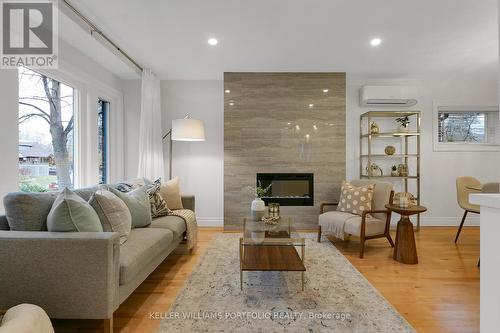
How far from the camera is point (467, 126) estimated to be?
4.63 m

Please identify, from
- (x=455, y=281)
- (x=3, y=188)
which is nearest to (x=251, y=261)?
(x=455, y=281)

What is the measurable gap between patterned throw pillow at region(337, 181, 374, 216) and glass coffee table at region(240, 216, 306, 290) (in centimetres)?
110

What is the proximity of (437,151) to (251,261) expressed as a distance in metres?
4.13

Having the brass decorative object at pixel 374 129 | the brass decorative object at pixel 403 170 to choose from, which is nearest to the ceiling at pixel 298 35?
the brass decorative object at pixel 374 129

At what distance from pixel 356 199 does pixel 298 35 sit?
7.09 feet

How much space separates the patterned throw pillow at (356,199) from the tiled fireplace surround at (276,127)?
0.70 meters

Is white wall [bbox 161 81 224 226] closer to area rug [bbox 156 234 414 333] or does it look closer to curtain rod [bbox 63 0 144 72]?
curtain rod [bbox 63 0 144 72]

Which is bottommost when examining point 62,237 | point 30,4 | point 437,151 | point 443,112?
point 62,237

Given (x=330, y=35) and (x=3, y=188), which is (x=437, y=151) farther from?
(x=3, y=188)

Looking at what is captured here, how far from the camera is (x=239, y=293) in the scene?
7.22 feet

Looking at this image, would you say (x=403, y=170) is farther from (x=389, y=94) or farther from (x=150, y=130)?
(x=150, y=130)

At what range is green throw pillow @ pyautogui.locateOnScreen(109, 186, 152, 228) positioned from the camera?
2574mm

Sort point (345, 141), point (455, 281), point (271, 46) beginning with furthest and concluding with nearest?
point (345, 141)
point (271, 46)
point (455, 281)

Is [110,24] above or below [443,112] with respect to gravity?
above
